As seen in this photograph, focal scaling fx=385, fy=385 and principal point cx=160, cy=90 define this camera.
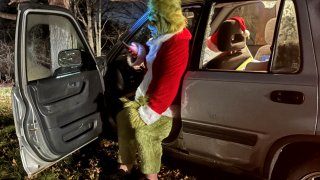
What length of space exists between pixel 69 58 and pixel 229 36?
1.54 meters

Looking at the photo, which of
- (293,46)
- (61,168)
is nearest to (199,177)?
(61,168)

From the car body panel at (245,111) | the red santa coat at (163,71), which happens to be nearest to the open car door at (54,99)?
the red santa coat at (163,71)

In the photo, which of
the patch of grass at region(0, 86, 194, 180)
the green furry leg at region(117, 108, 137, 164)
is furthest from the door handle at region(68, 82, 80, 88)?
the patch of grass at region(0, 86, 194, 180)

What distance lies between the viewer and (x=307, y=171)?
2773 millimetres

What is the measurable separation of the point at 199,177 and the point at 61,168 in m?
1.56

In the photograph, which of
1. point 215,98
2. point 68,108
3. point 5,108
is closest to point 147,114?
point 215,98

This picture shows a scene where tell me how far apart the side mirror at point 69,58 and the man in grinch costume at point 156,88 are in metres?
0.51

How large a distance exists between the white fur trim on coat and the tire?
3.97 feet

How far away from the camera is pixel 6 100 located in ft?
28.9

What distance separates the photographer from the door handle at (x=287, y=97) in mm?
2660

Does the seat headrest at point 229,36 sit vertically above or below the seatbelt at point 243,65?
above

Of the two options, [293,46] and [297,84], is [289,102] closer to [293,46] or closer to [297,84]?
[297,84]

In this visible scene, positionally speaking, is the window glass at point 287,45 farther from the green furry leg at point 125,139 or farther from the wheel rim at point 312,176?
the green furry leg at point 125,139

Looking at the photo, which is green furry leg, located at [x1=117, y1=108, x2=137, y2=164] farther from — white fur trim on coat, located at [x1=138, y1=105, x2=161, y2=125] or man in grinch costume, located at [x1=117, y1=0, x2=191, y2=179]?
white fur trim on coat, located at [x1=138, y1=105, x2=161, y2=125]
